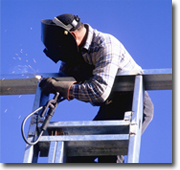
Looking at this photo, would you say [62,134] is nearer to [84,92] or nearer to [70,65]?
[84,92]

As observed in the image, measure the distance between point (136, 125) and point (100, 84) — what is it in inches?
20.2

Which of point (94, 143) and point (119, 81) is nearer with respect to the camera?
point (94, 143)

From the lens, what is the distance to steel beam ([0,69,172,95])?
4.64m

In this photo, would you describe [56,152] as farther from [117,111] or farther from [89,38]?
[89,38]

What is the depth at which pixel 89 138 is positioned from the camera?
4.21 meters

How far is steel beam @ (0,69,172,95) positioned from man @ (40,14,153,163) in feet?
0.33

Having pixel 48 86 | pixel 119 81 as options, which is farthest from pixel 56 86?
pixel 119 81

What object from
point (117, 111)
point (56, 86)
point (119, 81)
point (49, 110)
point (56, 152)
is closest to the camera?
point (56, 152)

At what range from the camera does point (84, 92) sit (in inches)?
178

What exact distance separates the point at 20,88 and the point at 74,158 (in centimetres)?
87

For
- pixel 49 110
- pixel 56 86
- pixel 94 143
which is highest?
pixel 56 86

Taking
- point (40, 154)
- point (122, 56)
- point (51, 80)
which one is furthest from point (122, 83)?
point (40, 154)

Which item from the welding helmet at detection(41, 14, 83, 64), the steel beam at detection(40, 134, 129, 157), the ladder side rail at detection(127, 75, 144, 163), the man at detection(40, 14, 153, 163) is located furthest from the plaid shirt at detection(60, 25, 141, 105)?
the steel beam at detection(40, 134, 129, 157)

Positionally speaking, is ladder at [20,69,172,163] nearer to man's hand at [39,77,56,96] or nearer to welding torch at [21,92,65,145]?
welding torch at [21,92,65,145]
